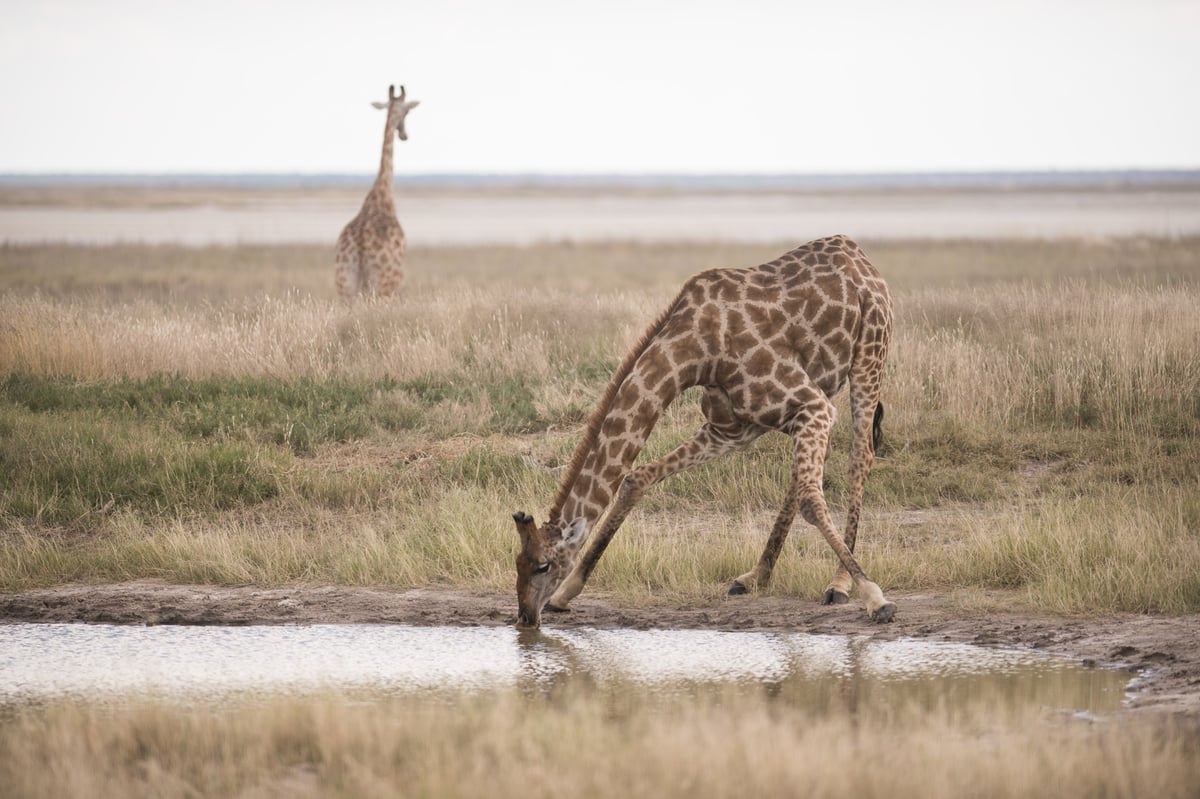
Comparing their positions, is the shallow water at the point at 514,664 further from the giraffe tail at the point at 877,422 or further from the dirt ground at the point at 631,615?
the giraffe tail at the point at 877,422

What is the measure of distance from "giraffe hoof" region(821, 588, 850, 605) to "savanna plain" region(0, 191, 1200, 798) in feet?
0.47

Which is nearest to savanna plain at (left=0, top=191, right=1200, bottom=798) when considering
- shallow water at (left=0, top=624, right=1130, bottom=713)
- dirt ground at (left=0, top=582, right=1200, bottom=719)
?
dirt ground at (left=0, top=582, right=1200, bottom=719)

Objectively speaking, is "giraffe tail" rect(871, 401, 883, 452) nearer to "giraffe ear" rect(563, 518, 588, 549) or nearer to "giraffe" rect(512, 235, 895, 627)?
"giraffe" rect(512, 235, 895, 627)

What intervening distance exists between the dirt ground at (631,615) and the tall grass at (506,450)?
275mm

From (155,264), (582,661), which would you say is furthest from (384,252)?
(155,264)

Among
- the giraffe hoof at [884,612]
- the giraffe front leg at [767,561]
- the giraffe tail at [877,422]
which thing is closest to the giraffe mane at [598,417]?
the giraffe front leg at [767,561]

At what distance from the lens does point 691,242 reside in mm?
50062

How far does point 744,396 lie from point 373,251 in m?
11.3

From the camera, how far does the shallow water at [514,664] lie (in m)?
7.33

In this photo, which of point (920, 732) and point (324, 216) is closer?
point (920, 732)

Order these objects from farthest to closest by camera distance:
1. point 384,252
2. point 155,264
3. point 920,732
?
point 155,264
point 384,252
point 920,732

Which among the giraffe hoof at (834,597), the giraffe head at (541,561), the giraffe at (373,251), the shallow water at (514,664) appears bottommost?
the shallow water at (514,664)

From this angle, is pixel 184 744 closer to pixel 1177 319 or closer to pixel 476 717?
pixel 476 717

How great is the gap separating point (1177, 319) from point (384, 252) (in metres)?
10.1
